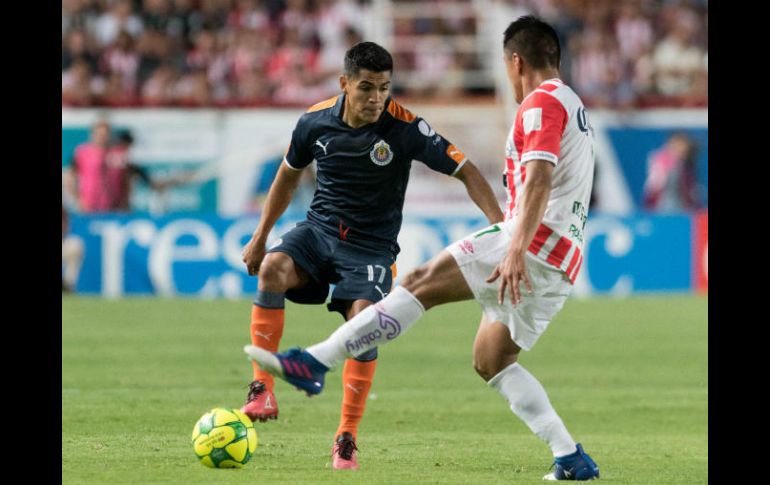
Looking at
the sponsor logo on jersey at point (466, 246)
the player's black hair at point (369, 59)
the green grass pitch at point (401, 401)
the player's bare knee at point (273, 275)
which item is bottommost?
the green grass pitch at point (401, 401)

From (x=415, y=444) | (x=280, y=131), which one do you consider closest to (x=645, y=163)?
(x=280, y=131)

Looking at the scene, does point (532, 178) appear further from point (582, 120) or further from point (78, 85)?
point (78, 85)

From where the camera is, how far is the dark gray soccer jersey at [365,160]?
26.5 feet

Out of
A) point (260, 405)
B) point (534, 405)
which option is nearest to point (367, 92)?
point (260, 405)

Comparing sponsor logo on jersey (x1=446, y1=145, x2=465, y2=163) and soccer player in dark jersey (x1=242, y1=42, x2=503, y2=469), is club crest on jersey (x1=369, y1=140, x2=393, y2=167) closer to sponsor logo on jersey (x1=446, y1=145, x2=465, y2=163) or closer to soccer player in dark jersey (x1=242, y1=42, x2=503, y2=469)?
soccer player in dark jersey (x1=242, y1=42, x2=503, y2=469)

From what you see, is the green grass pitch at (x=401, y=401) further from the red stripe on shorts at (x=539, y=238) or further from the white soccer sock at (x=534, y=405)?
the red stripe on shorts at (x=539, y=238)

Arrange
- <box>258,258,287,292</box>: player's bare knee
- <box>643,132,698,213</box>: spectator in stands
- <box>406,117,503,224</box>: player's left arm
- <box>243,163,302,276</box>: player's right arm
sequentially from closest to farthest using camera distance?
<box>258,258,287,292</box>: player's bare knee → <box>406,117,503,224</box>: player's left arm → <box>243,163,302,276</box>: player's right arm → <box>643,132,698,213</box>: spectator in stands

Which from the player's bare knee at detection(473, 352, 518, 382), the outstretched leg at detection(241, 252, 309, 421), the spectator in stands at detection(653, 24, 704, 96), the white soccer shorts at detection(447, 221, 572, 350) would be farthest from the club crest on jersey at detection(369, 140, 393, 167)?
the spectator in stands at detection(653, 24, 704, 96)

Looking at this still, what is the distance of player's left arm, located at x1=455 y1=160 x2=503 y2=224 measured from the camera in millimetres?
7812

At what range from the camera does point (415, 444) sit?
859 cm

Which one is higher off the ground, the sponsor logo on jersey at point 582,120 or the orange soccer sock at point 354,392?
the sponsor logo on jersey at point 582,120

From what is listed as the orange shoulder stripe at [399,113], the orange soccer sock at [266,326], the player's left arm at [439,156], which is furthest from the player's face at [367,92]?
the orange soccer sock at [266,326]
